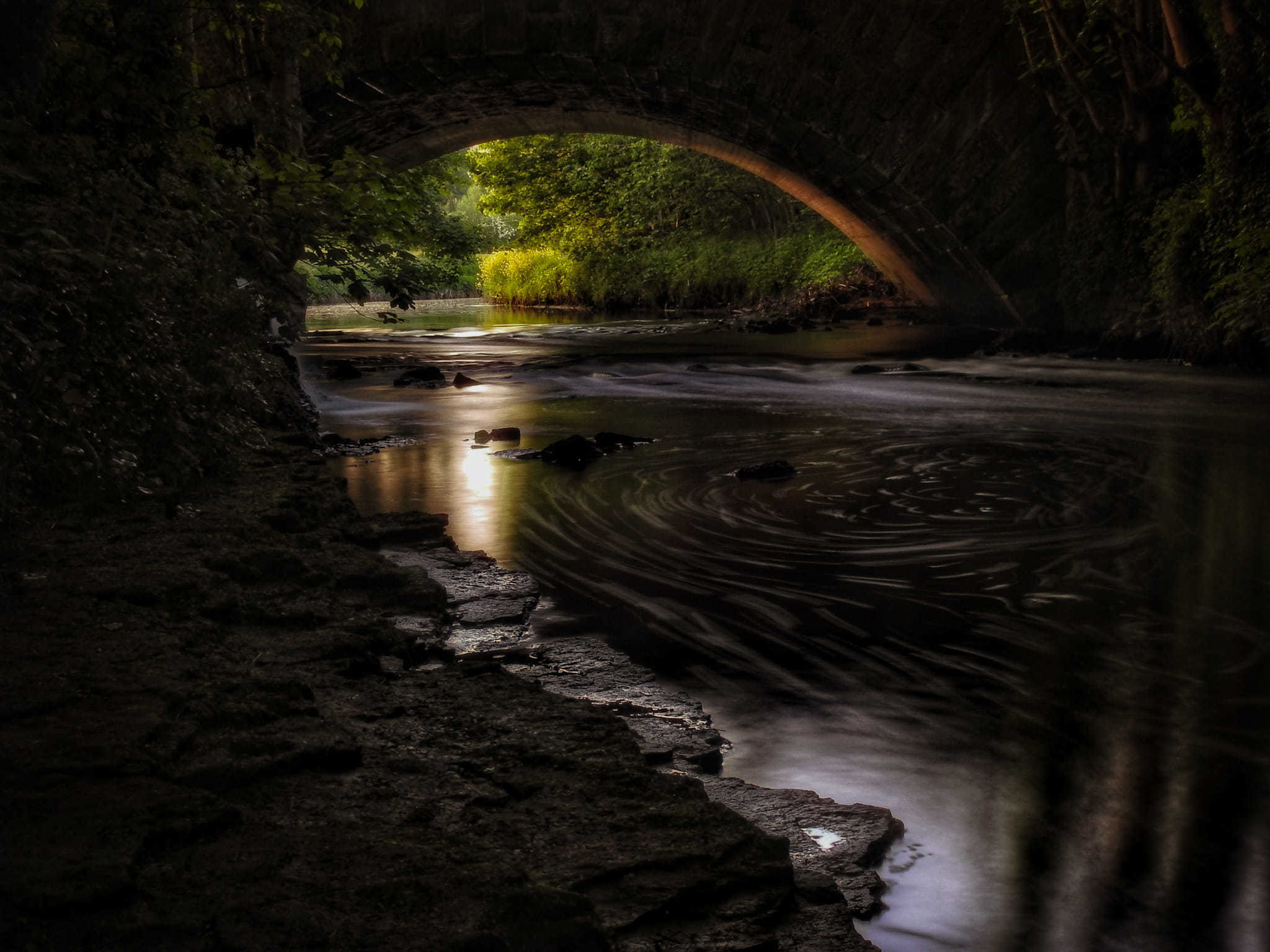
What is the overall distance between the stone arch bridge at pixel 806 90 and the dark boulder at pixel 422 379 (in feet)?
9.62

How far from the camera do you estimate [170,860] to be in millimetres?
1696

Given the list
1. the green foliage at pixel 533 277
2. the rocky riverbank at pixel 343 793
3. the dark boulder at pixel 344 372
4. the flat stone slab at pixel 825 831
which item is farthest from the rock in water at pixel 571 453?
the green foliage at pixel 533 277

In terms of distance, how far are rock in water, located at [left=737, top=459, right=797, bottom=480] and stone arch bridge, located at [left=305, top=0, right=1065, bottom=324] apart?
8267 mm

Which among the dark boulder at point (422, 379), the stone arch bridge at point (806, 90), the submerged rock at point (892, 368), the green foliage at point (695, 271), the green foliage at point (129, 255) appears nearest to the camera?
the green foliage at point (129, 255)

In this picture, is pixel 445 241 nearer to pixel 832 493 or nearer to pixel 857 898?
pixel 832 493

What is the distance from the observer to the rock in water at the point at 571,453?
22.9 feet

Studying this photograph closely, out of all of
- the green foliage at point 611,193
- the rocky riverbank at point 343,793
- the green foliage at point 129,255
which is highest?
the green foliage at point 611,193

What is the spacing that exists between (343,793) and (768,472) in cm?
469

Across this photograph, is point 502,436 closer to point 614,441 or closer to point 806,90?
point 614,441

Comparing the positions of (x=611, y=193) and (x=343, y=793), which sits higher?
(x=611, y=193)

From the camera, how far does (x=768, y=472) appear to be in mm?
6535

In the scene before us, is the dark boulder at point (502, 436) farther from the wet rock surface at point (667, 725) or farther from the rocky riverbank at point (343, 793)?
the rocky riverbank at point (343, 793)

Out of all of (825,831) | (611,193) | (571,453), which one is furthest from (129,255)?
(611,193)

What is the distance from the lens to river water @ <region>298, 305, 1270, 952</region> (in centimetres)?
218
